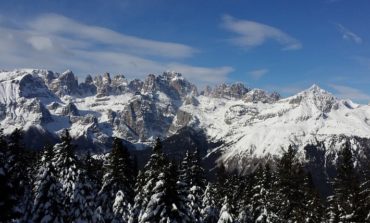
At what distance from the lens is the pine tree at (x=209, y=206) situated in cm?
6988

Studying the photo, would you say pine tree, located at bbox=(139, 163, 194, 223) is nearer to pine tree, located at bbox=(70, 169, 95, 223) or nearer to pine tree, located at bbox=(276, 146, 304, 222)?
pine tree, located at bbox=(70, 169, 95, 223)

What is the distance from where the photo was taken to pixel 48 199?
44750mm

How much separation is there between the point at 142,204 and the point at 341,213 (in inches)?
911

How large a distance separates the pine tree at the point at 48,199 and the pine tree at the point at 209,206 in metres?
28.3

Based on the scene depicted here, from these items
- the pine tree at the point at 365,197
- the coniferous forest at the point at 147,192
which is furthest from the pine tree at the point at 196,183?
the pine tree at the point at 365,197

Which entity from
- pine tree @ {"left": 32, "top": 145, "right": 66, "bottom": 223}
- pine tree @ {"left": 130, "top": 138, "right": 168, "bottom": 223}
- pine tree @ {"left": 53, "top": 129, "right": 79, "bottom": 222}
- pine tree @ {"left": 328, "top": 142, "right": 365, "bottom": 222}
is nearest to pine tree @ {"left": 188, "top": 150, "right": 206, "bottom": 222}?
pine tree @ {"left": 130, "top": 138, "right": 168, "bottom": 223}

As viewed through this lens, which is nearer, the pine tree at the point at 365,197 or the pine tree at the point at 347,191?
the pine tree at the point at 365,197

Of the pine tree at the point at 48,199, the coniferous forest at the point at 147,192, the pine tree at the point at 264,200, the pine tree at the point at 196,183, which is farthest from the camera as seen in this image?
the pine tree at the point at 264,200

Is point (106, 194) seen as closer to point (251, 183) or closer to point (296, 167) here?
point (296, 167)

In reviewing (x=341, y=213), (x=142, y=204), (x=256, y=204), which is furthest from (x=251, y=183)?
(x=142, y=204)

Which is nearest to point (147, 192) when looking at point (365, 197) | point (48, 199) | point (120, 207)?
point (120, 207)

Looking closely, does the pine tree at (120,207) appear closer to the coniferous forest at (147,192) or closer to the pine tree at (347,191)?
the coniferous forest at (147,192)

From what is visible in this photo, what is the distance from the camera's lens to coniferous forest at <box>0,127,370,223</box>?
4012cm

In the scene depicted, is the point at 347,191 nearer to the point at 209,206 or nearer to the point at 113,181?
the point at 209,206
